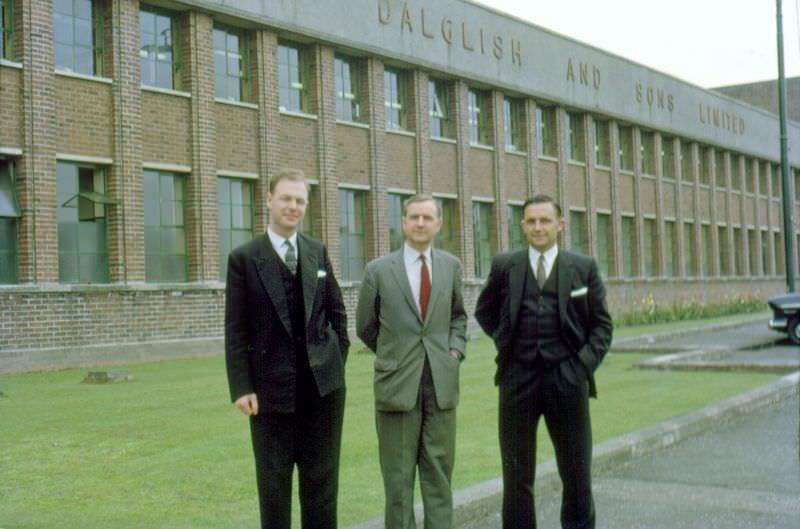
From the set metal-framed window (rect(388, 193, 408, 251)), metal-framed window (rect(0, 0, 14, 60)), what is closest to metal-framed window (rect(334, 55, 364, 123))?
metal-framed window (rect(388, 193, 408, 251))

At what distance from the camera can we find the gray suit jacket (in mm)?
5555

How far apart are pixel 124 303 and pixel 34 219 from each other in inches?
97.2

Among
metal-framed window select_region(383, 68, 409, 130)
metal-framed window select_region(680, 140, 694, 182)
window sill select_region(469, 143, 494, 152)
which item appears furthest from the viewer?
metal-framed window select_region(680, 140, 694, 182)

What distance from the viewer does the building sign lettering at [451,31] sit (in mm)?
27609

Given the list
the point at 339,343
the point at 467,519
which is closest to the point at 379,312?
the point at 339,343

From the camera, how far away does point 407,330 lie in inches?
221

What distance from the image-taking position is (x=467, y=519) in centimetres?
671

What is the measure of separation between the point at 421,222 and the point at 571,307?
0.94 meters

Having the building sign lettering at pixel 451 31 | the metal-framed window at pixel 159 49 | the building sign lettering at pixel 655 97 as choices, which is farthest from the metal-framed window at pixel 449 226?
→ the building sign lettering at pixel 655 97

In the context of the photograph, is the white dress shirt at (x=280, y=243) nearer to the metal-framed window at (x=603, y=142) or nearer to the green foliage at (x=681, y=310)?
the green foliage at (x=681, y=310)

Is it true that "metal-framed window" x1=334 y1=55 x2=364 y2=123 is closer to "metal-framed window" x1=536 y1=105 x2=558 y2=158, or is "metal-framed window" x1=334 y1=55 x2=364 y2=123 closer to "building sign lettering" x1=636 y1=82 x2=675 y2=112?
"metal-framed window" x1=536 y1=105 x2=558 y2=158

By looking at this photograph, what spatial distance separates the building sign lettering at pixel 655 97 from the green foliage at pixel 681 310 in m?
7.55

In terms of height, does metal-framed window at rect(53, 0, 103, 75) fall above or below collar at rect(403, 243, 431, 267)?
above

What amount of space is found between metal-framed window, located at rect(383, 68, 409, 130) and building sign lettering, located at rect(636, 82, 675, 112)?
14.6 m
